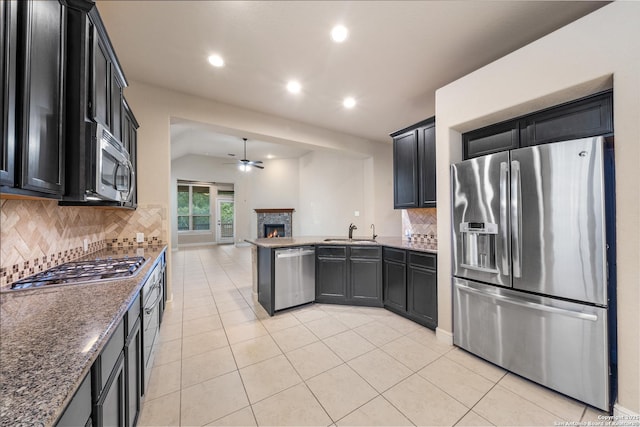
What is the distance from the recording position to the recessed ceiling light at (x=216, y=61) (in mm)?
2513

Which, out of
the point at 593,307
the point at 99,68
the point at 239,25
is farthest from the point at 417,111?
the point at 99,68

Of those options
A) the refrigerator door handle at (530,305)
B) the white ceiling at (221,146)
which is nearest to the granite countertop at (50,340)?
the refrigerator door handle at (530,305)

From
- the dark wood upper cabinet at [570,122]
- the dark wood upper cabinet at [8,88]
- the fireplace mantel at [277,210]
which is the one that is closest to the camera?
the dark wood upper cabinet at [8,88]

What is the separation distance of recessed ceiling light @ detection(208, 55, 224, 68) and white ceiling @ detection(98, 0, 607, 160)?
6cm

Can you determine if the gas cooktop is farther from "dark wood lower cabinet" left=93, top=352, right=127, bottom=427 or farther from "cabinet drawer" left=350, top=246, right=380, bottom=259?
"cabinet drawer" left=350, top=246, right=380, bottom=259

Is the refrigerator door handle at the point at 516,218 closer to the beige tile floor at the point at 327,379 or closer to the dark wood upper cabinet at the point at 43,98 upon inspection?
the beige tile floor at the point at 327,379

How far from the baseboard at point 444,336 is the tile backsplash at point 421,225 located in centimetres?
141

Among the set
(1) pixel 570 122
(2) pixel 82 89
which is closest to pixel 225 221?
(2) pixel 82 89

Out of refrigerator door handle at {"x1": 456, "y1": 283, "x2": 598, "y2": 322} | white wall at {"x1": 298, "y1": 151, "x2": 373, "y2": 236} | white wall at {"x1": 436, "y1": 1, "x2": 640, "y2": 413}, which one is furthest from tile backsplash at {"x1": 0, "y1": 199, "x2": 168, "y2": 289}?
white wall at {"x1": 298, "y1": 151, "x2": 373, "y2": 236}

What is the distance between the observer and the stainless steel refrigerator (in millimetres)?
1591

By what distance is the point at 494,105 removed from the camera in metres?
2.08

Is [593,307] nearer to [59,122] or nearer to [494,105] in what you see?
[494,105]

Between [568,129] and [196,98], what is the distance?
13.4 ft

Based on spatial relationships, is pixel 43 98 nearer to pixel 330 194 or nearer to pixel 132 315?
pixel 132 315
